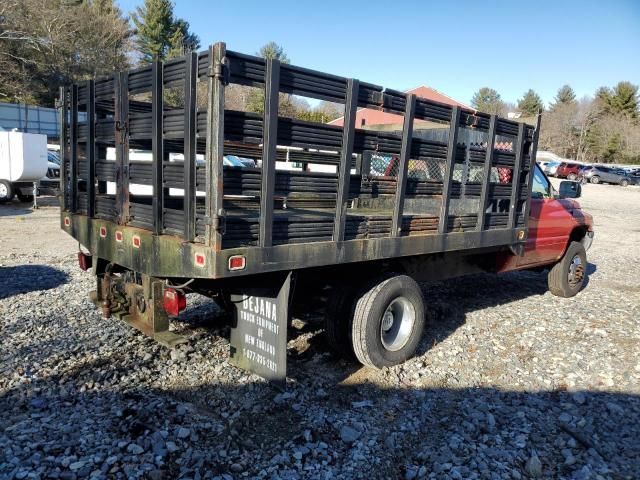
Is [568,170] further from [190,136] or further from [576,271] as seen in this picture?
[190,136]

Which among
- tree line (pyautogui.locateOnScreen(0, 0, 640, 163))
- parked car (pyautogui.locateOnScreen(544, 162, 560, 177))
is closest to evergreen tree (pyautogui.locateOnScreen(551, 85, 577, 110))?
tree line (pyautogui.locateOnScreen(0, 0, 640, 163))

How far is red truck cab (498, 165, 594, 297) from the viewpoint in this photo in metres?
6.23

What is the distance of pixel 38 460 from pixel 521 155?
4.77 metres

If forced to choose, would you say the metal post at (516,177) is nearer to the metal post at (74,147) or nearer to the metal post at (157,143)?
the metal post at (157,143)

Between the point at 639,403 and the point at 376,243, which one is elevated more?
the point at 376,243

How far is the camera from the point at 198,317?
552cm

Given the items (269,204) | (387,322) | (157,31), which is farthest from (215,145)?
(157,31)

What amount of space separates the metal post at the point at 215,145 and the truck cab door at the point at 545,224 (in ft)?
14.1

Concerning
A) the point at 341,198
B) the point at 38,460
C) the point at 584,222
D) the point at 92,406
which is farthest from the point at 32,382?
the point at 584,222

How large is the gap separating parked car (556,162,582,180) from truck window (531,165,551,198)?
1522 inches

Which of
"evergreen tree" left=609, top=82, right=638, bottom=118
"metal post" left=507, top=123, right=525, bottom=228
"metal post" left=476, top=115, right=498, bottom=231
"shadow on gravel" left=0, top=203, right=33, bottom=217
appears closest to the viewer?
"metal post" left=476, top=115, right=498, bottom=231

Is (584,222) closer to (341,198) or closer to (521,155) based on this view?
(521,155)

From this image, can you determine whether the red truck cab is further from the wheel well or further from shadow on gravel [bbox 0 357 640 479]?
shadow on gravel [bbox 0 357 640 479]

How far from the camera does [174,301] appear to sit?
3.61m
